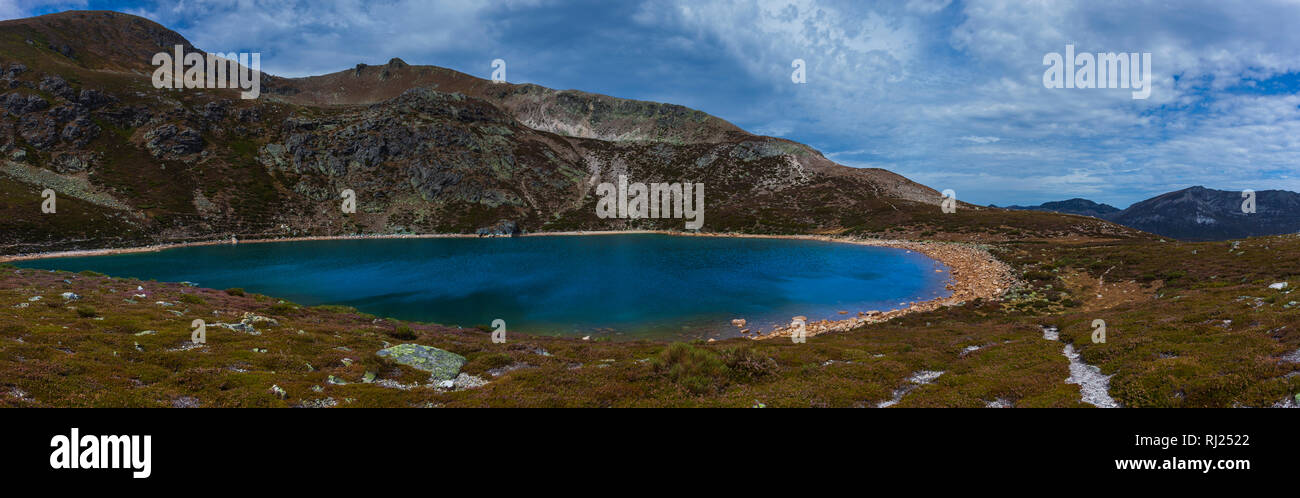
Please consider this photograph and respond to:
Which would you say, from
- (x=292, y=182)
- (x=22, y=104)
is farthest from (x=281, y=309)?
(x=22, y=104)

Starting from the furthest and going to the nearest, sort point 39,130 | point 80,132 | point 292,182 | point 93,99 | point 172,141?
point 292,182
point 93,99
point 172,141
point 80,132
point 39,130

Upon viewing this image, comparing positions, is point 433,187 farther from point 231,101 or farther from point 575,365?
point 575,365

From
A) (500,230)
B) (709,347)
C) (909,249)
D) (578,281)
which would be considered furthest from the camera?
(500,230)

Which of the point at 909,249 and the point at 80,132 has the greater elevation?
the point at 80,132

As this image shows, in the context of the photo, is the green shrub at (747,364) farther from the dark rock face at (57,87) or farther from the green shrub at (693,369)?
the dark rock face at (57,87)
